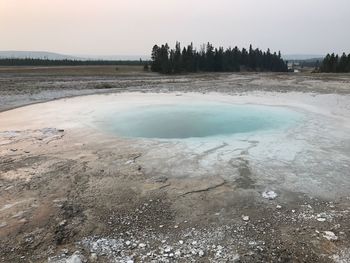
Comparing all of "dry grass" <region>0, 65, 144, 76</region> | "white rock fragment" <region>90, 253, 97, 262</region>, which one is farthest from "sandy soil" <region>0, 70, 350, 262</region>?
"dry grass" <region>0, 65, 144, 76</region>

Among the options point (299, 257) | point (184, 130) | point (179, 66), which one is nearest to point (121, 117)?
point (184, 130)

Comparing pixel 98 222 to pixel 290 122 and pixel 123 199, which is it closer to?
pixel 123 199

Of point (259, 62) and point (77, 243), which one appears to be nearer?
point (77, 243)

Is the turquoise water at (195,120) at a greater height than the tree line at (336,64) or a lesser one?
lesser

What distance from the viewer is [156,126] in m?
11.9

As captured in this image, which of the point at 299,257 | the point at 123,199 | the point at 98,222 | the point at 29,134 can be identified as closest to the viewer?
the point at 299,257

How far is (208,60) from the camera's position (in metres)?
60.7

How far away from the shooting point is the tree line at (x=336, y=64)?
5100 cm

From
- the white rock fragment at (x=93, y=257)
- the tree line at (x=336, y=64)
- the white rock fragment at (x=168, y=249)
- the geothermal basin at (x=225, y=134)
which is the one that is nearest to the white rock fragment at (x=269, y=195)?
the geothermal basin at (x=225, y=134)

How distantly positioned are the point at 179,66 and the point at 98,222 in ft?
159

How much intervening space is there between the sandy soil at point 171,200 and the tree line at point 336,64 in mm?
46181

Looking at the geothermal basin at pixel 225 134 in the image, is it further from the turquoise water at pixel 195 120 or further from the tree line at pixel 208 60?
the tree line at pixel 208 60

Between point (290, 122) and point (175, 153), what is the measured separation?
5591 mm

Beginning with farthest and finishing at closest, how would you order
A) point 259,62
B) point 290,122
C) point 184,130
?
point 259,62 < point 290,122 < point 184,130
